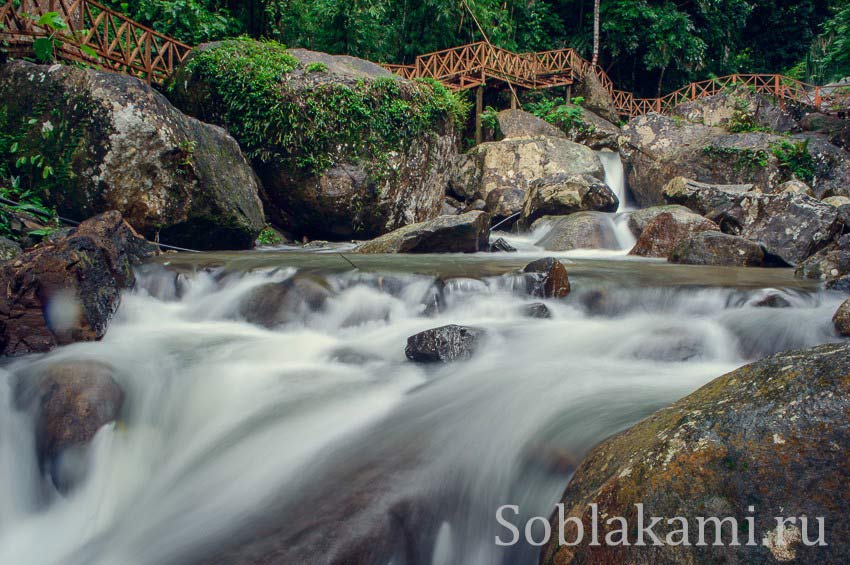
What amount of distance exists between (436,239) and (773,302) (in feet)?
13.9

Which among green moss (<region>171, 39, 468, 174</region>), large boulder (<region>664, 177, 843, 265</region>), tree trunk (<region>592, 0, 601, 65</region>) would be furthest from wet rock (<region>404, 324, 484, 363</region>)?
tree trunk (<region>592, 0, 601, 65</region>)

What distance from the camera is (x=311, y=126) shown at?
9789 mm

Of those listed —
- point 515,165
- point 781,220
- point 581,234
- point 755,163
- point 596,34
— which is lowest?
point 581,234

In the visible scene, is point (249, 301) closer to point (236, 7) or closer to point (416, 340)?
point (416, 340)

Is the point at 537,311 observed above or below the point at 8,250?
below

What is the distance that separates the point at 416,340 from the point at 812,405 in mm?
2499

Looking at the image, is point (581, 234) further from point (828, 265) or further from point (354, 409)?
point (354, 409)

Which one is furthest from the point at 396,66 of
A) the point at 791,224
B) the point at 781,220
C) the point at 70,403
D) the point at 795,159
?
the point at 70,403

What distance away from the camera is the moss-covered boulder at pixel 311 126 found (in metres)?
9.75

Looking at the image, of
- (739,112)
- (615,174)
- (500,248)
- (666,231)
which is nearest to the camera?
(666,231)

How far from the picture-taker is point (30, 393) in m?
2.97

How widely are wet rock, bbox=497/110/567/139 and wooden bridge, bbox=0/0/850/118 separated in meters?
1.24

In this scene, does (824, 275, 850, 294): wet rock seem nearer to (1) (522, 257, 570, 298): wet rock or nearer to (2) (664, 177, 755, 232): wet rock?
(1) (522, 257, 570, 298): wet rock

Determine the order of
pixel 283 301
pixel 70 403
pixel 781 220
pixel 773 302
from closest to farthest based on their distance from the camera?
pixel 70 403 → pixel 773 302 → pixel 283 301 → pixel 781 220
